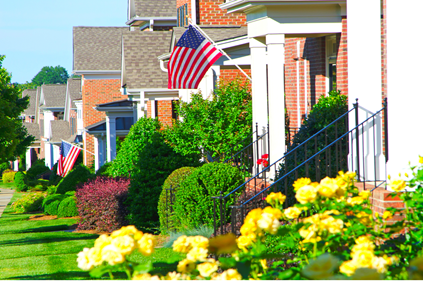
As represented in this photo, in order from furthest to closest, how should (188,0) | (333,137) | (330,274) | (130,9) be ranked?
(130,9) → (188,0) → (333,137) → (330,274)

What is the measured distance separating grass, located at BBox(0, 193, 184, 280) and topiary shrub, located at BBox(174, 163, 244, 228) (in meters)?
0.91

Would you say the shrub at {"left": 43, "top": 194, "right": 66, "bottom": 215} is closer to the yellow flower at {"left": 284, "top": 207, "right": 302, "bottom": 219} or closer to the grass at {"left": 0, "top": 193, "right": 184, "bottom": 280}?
the grass at {"left": 0, "top": 193, "right": 184, "bottom": 280}

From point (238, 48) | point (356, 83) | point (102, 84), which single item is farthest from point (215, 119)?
point (102, 84)

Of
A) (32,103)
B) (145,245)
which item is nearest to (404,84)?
(145,245)

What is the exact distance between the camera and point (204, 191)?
A: 33.9 feet

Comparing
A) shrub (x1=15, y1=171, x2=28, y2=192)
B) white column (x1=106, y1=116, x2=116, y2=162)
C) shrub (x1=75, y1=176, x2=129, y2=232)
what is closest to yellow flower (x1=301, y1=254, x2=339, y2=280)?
shrub (x1=75, y1=176, x2=129, y2=232)

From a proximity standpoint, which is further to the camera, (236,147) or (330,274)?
(236,147)

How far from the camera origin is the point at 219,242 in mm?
2973

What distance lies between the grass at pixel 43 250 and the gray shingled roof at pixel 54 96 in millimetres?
39653

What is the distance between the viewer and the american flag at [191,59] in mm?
12484

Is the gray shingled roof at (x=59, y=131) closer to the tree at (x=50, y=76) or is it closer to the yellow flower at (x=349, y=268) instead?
the yellow flower at (x=349, y=268)

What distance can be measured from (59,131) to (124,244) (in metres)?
51.3

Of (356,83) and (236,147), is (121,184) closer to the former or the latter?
(236,147)

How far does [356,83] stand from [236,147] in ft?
21.2
